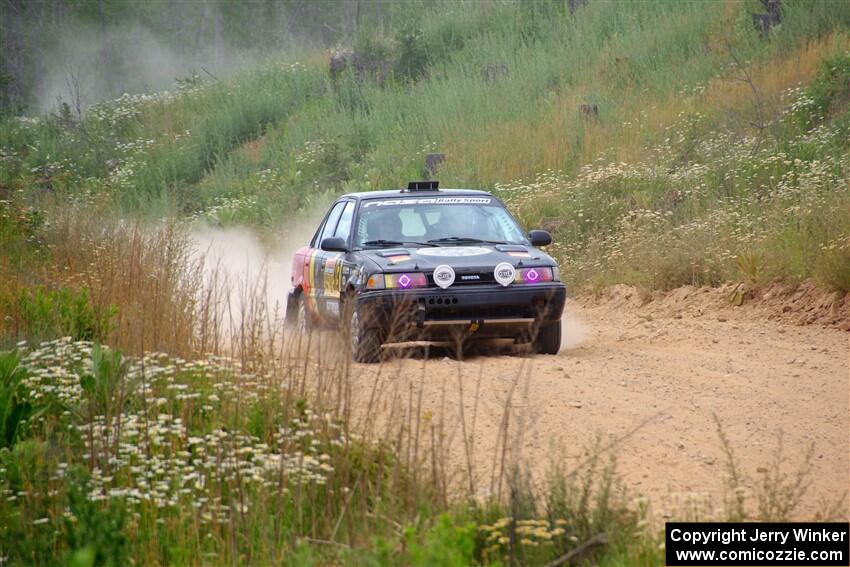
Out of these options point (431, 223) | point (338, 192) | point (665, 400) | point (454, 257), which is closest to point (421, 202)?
point (431, 223)

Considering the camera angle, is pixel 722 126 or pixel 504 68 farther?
pixel 504 68

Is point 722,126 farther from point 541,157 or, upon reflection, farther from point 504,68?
point 504,68

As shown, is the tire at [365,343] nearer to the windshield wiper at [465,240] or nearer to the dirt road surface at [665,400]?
the dirt road surface at [665,400]

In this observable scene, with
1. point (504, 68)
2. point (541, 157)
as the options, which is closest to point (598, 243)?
point (541, 157)

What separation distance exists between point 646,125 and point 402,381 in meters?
13.9

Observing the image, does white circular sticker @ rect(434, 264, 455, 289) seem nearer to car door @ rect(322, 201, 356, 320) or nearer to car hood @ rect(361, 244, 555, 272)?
car hood @ rect(361, 244, 555, 272)

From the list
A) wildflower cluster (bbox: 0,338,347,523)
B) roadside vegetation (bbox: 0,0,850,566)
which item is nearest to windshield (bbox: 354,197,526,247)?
roadside vegetation (bbox: 0,0,850,566)

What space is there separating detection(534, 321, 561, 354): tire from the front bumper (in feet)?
1.29

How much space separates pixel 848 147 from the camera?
1778 centimetres

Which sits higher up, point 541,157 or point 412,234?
point 541,157

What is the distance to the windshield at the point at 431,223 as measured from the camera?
39.6 feet

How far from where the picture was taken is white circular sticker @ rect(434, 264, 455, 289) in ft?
35.6

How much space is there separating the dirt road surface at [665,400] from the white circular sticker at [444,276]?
25.5 inches

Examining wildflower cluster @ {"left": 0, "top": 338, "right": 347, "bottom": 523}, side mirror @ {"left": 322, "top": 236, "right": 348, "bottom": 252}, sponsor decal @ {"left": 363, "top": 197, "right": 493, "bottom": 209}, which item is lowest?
wildflower cluster @ {"left": 0, "top": 338, "right": 347, "bottom": 523}
